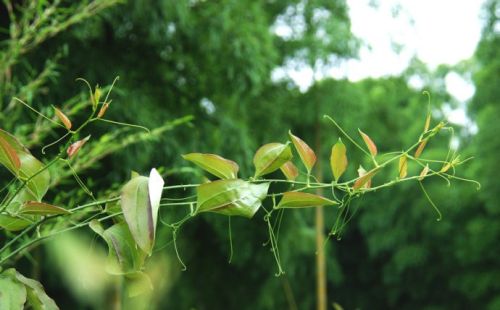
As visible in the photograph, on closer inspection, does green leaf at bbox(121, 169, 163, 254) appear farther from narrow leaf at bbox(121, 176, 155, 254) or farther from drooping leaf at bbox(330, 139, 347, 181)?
drooping leaf at bbox(330, 139, 347, 181)

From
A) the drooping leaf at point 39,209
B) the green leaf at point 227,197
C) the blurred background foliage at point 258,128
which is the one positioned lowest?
the blurred background foliage at point 258,128

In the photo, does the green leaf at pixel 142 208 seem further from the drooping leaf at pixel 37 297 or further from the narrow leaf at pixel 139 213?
the drooping leaf at pixel 37 297

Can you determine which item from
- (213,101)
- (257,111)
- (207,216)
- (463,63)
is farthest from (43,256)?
(463,63)

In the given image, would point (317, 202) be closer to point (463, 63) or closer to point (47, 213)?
point (47, 213)

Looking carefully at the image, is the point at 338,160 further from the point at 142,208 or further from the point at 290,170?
the point at 142,208

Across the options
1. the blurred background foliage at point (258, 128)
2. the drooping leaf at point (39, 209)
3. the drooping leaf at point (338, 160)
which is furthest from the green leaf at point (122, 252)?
the blurred background foliage at point (258, 128)
